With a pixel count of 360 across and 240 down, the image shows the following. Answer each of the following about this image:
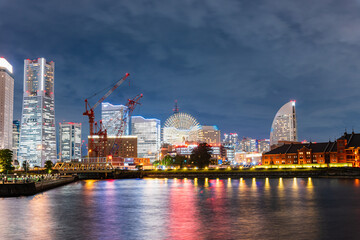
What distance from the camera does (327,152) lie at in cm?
17525

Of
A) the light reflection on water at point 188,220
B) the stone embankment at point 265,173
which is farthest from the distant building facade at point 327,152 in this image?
the light reflection on water at point 188,220

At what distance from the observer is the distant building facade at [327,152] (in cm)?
16512

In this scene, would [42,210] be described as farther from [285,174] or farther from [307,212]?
[285,174]

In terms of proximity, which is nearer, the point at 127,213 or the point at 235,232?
the point at 235,232

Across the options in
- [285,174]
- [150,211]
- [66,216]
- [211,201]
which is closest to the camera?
[66,216]

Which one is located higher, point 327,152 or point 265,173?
point 327,152

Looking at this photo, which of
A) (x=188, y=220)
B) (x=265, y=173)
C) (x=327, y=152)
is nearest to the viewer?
(x=188, y=220)

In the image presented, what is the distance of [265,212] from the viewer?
4728 centimetres

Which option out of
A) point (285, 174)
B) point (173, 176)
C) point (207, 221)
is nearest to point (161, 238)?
point (207, 221)

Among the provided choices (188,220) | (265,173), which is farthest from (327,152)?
(188,220)

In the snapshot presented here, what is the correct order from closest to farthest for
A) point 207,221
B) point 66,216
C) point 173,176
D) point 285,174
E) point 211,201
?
1. point 207,221
2. point 66,216
3. point 211,201
4. point 285,174
5. point 173,176

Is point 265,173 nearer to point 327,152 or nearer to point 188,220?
point 327,152

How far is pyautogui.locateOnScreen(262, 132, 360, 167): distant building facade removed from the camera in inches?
6501

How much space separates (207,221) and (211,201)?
2070cm
